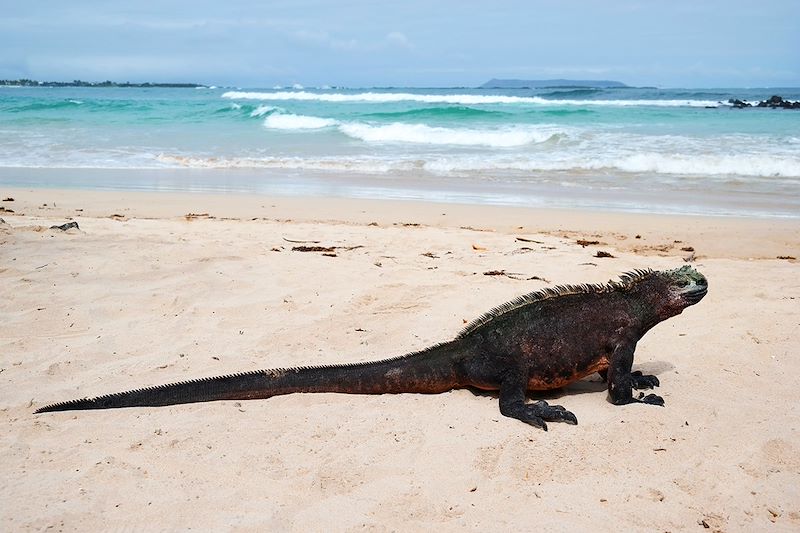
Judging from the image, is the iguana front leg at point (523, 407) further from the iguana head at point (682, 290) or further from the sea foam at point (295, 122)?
the sea foam at point (295, 122)

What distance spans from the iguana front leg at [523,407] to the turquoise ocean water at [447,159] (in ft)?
27.1

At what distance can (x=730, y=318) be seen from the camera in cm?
529

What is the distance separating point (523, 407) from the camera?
3729 mm

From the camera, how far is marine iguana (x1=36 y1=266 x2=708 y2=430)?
12.8 feet

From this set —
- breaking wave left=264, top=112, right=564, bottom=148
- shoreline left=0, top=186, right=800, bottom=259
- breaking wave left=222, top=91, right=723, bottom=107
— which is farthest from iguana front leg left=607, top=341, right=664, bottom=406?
breaking wave left=222, top=91, right=723, bottom=107

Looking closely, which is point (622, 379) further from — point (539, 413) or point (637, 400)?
point (539, 413)

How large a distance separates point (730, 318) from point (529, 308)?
2.22 m

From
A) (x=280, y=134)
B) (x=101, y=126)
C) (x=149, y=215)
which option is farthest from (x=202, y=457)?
(x=101, y=126)

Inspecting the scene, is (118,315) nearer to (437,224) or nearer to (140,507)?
(140,507)

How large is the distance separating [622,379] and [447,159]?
49.6ft

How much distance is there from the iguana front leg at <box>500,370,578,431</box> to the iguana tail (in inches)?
12.9

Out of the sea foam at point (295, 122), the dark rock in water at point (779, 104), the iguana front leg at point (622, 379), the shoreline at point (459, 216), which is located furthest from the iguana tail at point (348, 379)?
the dark rock in water at point (779, 104)

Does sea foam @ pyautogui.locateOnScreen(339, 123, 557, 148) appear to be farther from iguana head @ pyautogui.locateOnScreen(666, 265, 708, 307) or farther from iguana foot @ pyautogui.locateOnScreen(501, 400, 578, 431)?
iguana foot @ pyautogui.locateOnScreen(501, 400, 578, 431)

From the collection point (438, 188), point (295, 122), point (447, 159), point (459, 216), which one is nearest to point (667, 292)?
point (459, 216)
